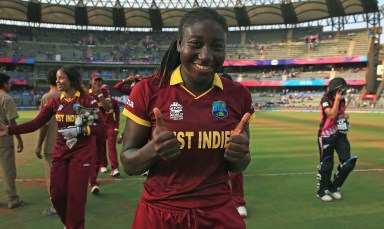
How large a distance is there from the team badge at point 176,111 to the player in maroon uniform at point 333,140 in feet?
15.5

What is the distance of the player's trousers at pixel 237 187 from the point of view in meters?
5.38

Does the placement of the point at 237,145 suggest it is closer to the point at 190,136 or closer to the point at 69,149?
the point at 190,136

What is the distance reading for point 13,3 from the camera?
51312 mm

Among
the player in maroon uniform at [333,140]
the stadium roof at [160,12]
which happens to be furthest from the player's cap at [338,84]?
the stadium roof at [160,12]

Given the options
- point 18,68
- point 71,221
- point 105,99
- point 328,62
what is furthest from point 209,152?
point 18,68

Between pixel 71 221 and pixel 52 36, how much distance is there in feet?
205

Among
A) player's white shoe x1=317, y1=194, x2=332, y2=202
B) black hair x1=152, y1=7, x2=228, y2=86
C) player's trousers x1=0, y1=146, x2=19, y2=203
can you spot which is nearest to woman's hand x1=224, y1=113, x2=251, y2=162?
black hair x1=152, y1=7, x2=228, y2=86

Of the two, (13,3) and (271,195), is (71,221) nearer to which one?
(271,195)

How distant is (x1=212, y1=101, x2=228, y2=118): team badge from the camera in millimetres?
2176

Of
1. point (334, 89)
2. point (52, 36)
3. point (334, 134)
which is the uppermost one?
point (52, 36)

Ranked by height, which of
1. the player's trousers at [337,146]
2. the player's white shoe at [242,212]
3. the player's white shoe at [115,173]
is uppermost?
the player's trousers at [337,146]

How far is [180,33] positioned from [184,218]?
116 cm

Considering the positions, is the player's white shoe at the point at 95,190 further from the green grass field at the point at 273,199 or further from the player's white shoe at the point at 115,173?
the player's white shoe at the point at 115,173

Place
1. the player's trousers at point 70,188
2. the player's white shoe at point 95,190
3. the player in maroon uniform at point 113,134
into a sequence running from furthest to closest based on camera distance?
the player in maroon uniform at point 113,134 < the player's white shoe at point 95,190 < the player's trousers at point 70,188
